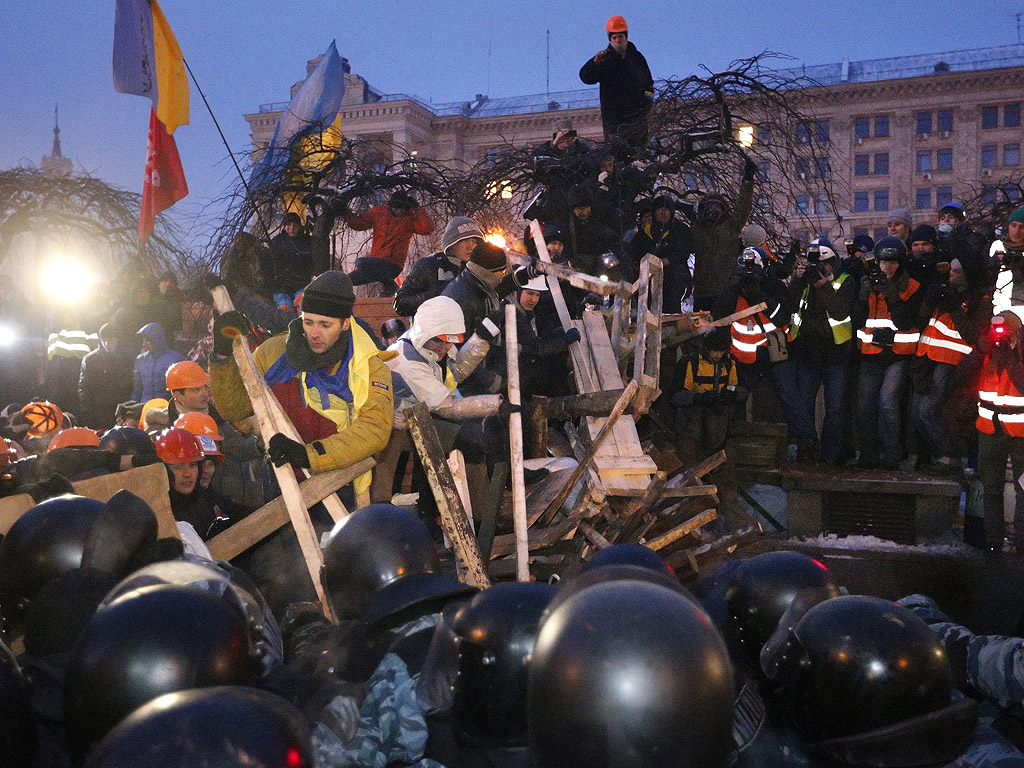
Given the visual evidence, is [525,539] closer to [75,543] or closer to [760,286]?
[75,543]

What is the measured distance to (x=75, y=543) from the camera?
462 centimetres

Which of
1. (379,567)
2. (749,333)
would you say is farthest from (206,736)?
(749,333)

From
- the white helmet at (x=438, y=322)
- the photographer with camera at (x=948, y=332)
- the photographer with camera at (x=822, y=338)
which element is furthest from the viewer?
the photographer with camera at (x=822, y=338)

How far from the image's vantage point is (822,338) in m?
10.1

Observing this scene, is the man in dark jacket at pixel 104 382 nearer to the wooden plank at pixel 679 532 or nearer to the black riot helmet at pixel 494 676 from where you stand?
the wooden plank at pixel 679 532

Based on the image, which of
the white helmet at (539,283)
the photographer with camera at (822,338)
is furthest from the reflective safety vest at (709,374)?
the white helmet at (539,283)

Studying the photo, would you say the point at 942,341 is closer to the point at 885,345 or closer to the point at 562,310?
the point at 885,345

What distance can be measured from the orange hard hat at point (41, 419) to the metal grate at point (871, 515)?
7.39 meters

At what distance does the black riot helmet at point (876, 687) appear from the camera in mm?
3645

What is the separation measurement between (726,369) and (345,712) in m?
6.97

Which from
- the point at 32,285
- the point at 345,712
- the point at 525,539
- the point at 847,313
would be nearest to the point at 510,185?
the point at 847,313

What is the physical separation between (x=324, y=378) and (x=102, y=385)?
565cm

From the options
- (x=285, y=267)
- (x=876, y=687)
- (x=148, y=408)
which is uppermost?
(x=285, y=267)

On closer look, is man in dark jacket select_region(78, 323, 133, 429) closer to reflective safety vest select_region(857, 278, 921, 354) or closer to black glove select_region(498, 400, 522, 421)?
black glove select_region(498, 400, 522, 421)
